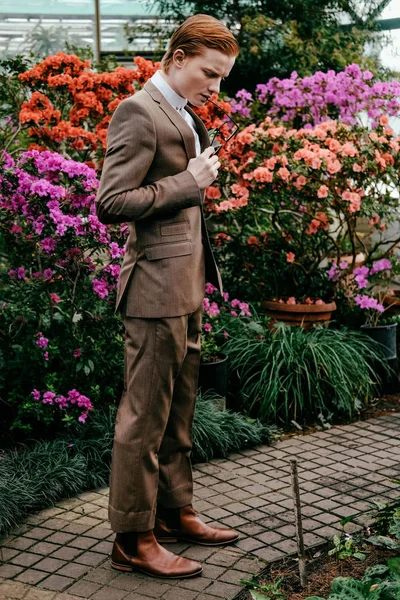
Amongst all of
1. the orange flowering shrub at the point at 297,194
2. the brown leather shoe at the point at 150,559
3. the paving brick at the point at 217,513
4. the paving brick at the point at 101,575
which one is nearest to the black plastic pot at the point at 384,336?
the orange flowering shrub at the point at 297,194

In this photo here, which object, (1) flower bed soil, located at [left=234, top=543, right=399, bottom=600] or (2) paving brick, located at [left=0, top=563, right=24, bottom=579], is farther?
(2) paving brick, located at [left=0, top=563, right=24, bottom=579]

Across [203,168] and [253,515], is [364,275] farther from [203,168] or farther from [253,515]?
[203,168]

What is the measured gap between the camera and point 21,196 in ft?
14.7

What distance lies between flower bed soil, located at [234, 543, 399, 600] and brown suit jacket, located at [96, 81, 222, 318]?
45.4 inches

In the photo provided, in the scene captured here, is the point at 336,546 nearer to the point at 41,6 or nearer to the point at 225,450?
the point at 225,450

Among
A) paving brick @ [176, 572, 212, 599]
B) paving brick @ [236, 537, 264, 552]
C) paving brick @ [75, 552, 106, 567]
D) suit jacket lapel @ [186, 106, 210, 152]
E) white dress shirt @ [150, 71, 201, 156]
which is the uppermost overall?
white dress shirt @ [150, 71, 201, 156]

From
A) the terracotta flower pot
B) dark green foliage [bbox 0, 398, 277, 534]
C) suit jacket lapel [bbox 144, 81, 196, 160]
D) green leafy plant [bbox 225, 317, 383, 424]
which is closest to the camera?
suit jacket lapel [bbox 144, 81, 196, 160]

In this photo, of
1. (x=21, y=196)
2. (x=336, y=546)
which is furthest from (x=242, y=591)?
(x=21, y=196)

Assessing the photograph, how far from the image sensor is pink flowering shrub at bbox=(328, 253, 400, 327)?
6.49 m

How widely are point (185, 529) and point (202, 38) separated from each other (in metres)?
2.05

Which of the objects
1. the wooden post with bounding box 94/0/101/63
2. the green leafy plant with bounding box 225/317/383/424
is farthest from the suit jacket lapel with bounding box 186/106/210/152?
the wooden post with bounding box 94/0/101/63

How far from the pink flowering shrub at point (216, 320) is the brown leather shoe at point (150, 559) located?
228 cm

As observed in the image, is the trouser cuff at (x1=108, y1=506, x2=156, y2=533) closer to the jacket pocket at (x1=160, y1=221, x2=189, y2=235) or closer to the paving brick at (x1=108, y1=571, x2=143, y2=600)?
the paving brick at (x1=108, y1=571, x2=143, y2=600)

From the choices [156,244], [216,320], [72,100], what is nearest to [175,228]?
[156,244]
